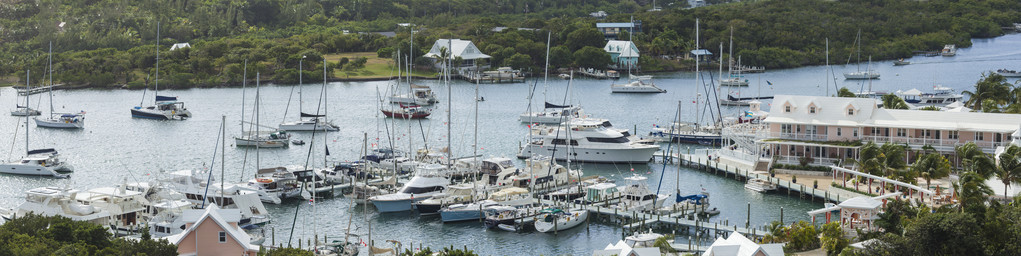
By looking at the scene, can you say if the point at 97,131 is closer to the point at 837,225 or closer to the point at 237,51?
the point at 237,51

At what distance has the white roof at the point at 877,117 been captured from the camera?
69938 millimetres

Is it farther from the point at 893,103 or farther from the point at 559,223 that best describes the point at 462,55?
the point at 559,223

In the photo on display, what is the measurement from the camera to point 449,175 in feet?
227

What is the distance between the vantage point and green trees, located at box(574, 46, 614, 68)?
158 metres

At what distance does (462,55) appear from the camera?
15700 centimetres

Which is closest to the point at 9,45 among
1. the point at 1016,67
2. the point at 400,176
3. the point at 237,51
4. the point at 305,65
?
the point at 237,51

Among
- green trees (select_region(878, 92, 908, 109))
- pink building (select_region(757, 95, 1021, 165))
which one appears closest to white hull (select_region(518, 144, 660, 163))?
pink building (select_region(757, 95, 1021, 165))

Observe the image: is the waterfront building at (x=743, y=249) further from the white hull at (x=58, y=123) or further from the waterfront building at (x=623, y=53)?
the waterfront building at (x=623, y=53)

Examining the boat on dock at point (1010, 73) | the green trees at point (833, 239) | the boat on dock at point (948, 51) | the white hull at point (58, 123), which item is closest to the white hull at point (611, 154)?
the green trees at point (833, 239)

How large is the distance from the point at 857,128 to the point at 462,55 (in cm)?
9002

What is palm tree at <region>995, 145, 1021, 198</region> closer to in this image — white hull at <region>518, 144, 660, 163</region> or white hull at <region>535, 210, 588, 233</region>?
white hull at <region>535, 210, 588, 233</region>

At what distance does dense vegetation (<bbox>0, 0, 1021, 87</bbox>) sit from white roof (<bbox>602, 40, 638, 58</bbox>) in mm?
2402

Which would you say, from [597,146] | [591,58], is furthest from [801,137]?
[591,58]

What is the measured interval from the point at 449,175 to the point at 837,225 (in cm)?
2704
